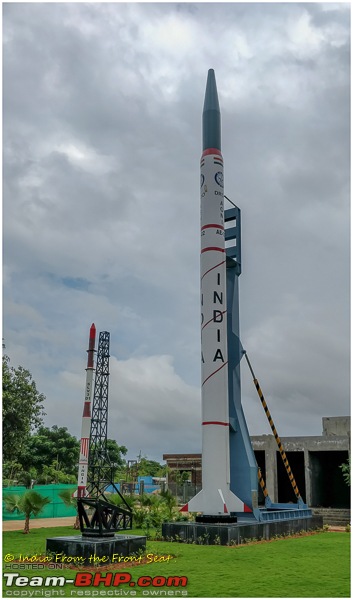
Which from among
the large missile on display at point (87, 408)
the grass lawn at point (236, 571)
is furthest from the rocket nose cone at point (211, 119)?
the grass lawn at point (236, 571)

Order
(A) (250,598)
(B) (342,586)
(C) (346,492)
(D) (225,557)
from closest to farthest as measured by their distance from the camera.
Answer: (A) (250,598), (B) (342,586), (D) (225,557), (C) (346,492)

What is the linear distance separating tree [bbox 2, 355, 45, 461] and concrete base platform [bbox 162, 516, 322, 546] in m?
15.5

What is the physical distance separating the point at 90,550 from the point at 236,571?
3.60 m

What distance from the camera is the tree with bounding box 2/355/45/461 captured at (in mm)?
33094

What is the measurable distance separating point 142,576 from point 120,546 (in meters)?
2.35

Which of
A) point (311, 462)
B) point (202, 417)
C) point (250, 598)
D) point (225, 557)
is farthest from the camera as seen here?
point (311, 462)

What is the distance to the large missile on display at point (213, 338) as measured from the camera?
20.7m

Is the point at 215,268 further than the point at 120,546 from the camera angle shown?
Yes

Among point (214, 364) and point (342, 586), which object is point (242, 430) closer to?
point (214, 364)

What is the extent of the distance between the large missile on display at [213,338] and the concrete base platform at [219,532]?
2.63ft

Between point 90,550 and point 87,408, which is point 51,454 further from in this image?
point 90,550

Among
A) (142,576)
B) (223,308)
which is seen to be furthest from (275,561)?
(223,308)

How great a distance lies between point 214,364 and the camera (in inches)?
851

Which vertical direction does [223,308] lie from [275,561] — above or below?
above
